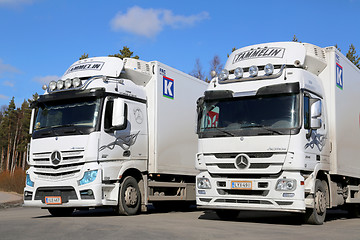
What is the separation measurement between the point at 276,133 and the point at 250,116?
0.73 metres

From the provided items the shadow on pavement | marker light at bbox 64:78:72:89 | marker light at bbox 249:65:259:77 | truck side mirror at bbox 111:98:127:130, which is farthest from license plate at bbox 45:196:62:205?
marker light at bbox 249:65:259:77

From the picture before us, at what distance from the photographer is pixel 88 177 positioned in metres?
11.3

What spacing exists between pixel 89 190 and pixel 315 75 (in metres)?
5.89

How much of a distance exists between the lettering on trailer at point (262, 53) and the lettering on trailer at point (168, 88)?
2.74 m

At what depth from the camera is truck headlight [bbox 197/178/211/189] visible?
35.4ft

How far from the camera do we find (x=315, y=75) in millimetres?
11406

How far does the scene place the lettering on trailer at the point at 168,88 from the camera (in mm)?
13956

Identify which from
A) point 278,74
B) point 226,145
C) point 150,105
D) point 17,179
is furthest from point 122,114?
point 17,179

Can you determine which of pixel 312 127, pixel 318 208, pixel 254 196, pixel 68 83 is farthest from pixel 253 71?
pixel 68 83

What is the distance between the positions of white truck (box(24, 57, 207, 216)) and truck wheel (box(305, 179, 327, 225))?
175 inches

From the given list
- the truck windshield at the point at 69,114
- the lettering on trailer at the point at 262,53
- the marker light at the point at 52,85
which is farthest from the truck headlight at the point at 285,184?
the marker light at the point at 52,85

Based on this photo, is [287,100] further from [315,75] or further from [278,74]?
[315,75]

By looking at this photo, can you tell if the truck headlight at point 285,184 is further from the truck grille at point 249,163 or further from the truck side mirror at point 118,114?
the truck side mirror at point 118,114

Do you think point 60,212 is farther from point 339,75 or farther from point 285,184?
point 339,75
